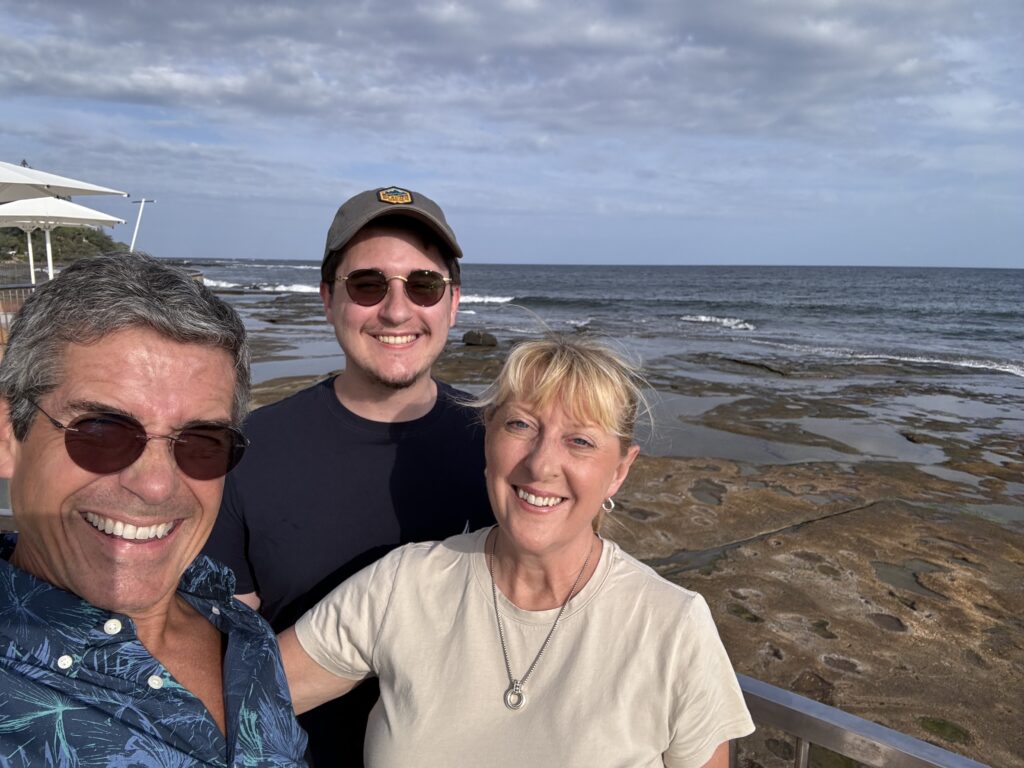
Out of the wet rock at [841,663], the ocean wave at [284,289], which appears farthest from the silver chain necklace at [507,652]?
the ocean wave at [284,289]

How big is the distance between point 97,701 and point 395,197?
1.76m

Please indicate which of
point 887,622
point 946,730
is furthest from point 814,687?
point 887,622

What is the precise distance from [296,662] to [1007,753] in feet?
13.4

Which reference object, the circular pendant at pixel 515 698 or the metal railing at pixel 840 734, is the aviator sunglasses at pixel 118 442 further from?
the metal railing at pixel 840 734

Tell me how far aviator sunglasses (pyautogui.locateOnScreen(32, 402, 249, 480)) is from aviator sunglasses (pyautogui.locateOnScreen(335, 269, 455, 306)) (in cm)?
101

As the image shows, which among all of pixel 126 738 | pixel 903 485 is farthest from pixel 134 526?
pixel 903 485

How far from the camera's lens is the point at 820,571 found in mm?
6215

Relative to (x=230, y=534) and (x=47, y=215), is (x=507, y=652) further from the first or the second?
(x=47, y=215)

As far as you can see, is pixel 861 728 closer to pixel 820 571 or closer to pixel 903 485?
pixel 820 571

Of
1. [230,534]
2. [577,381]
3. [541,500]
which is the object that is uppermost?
[577,381]

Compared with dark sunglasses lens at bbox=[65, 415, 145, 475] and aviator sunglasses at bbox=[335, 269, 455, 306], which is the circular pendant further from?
aviator sunglasses at bbox=[335, 269, 455, 306]

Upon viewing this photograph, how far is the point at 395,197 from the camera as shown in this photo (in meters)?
2.45

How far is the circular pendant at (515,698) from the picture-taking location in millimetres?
1777

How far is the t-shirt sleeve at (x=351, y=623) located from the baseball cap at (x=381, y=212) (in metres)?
1.20
